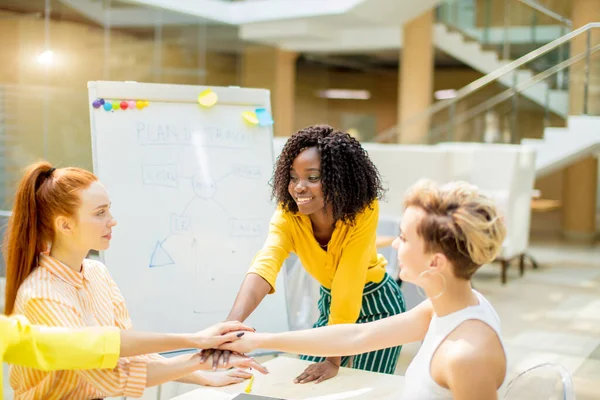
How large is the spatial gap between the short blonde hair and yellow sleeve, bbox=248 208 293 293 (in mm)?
658

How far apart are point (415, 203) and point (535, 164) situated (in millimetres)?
5946

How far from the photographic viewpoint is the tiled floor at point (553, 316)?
13.0 feet

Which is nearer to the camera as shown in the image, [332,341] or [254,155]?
[332,341]

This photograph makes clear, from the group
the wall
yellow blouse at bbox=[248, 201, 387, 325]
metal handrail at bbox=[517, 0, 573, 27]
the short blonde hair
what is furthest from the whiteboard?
metal handrail at bbox=[517, 0, 573, 27]

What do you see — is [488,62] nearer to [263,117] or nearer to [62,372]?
[263,117]

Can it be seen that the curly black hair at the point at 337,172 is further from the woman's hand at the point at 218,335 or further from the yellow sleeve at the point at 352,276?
the woman's hand at the point at 218,335

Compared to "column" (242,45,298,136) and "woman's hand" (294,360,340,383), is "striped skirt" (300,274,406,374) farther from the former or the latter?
"column" (242,45,298,136)

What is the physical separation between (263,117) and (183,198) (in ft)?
1.60

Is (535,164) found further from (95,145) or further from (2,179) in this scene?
(95,145)

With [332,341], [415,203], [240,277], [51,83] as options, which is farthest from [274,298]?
[51,83]

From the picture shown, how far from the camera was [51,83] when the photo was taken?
562 cm

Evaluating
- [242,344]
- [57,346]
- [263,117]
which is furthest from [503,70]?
[57,346]

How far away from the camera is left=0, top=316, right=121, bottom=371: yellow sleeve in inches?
50.2

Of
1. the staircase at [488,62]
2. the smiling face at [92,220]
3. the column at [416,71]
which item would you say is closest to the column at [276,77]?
Answer: the column at [416,71]
